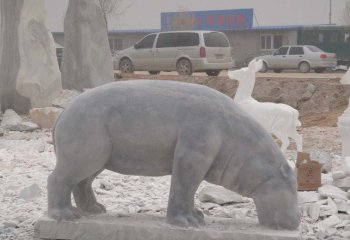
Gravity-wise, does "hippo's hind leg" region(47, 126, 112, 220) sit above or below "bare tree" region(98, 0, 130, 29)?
below

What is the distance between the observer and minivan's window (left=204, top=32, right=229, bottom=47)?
19.5 meters

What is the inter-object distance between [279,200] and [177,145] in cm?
78

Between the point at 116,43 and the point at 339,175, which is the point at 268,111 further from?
the point at 116,43

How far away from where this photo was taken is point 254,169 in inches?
149

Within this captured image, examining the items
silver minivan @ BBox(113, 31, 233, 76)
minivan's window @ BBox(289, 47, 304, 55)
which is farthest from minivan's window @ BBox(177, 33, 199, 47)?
minivan's window @ BBox(289, 47, 304, 55)

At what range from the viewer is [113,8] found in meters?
34.1

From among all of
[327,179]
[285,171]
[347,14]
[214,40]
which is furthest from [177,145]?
[347,14]

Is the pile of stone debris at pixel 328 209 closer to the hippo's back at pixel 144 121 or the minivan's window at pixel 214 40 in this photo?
the hippo's back at pixel 144 121

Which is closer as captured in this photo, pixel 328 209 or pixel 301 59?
pixel 328 209

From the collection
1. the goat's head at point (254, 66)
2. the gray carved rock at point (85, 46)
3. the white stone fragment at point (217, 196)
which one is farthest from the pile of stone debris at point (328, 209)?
the gray carved rock at point (85, 46)

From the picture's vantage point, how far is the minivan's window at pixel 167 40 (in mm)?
20031

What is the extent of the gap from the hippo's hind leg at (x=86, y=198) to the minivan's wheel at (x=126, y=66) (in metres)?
16.9

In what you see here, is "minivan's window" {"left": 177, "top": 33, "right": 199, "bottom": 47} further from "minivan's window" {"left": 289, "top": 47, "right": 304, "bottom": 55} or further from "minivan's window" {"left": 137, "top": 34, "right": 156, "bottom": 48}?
"minivan's window" {"left": 289, "top": 47, "right": 304, "bottom": 55}

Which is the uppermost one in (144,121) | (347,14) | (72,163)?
(347,14)
